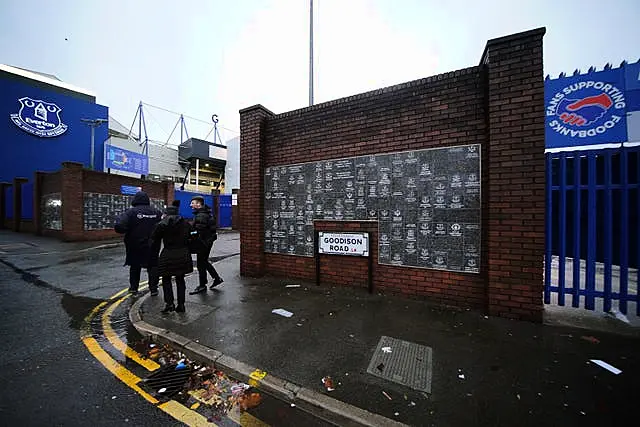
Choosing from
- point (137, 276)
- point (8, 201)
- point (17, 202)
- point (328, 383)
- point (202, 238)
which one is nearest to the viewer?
point (328, 383)

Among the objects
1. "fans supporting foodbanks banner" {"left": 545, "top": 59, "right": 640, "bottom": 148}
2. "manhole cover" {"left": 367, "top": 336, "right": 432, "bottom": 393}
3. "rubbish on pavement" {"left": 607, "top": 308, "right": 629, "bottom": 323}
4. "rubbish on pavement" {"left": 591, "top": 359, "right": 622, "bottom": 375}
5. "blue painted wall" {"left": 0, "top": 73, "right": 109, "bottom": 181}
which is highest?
"blue painted wall" {"left": 0, "top": 73, "right": 109, "bottom": 181}

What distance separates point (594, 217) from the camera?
372 cm

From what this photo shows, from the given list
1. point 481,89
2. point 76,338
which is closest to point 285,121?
point 481,89

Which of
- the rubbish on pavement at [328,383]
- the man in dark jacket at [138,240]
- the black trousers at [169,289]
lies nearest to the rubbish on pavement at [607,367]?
the rubbish on pavement at [328,383]

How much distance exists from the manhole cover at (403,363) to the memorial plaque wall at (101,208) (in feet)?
53.1

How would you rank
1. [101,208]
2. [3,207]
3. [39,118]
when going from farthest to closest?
[39,118], [3,207], [101,208]

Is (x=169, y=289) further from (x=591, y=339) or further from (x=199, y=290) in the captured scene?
(x=591, y=339)

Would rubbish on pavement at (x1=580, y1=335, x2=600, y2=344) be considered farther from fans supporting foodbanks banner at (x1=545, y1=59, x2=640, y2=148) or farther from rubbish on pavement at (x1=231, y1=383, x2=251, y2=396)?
fans supporting foodbanks banner at (x1=545, y1=59, x2=640, y2=148)

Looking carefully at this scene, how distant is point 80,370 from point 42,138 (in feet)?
93.5

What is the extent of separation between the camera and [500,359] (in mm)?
2705

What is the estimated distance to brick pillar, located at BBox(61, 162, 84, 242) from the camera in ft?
40.0

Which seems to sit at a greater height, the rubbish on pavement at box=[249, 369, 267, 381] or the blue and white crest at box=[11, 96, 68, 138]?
the blue and white crest at box=[11, 96, 68, 138]

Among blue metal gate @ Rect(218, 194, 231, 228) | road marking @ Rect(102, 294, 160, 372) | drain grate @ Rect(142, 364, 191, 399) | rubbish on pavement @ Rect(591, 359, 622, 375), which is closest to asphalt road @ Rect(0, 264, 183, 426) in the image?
drain grate @ Rect(142, 364, 191, 399)

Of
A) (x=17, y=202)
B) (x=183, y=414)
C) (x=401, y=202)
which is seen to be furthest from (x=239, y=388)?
(x=17, y=202)
